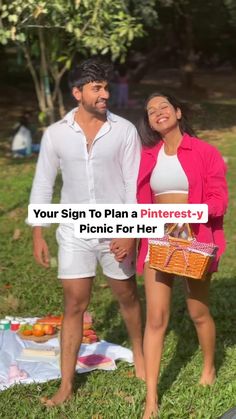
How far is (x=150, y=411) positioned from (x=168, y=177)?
1.40 metres

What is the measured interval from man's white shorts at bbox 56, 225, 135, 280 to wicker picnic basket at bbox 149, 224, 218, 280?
0.42 meters

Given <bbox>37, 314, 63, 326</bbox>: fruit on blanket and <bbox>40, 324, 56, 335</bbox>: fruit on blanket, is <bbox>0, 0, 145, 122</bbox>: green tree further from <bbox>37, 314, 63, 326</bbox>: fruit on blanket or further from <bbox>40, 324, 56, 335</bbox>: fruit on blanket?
<bbox>40, 324, 56, 335</bbox>: fruit on blanket

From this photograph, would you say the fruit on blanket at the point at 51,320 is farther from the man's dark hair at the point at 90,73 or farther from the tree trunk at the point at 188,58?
the tree trunk at the point at 188,58

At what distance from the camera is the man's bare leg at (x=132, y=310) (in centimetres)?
481

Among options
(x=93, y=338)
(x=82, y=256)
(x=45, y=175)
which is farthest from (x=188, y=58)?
(x=82, y=256)

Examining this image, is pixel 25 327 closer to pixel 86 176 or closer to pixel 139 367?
pixel 139 367

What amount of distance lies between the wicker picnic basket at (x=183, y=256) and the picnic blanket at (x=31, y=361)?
1.45m


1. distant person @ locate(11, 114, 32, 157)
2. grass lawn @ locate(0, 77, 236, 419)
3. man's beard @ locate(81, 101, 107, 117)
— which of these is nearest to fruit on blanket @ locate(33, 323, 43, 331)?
grass lawn @ locate(0, 77, 236, 419)

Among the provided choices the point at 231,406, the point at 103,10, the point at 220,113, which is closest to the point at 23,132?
the point at 103,10

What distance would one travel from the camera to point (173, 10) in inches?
929

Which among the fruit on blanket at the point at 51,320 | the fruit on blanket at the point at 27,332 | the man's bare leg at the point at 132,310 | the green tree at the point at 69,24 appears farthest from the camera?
the green tree at the point at 69,24

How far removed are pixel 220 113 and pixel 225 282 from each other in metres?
14.3

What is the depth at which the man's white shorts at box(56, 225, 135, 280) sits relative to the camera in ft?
15.2

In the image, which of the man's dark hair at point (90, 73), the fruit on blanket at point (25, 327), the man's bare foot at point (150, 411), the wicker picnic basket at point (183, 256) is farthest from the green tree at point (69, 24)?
the man's bare foot at point (150, 411)
